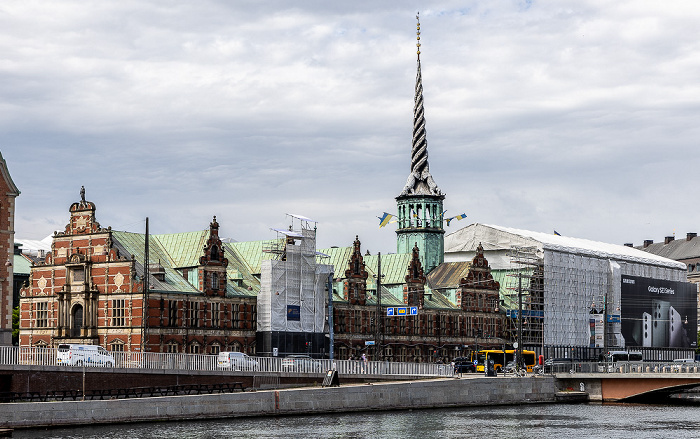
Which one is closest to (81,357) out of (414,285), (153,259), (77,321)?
(77,321)

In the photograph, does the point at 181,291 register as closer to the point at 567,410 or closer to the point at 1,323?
the point at 1,323

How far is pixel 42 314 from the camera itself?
352ft

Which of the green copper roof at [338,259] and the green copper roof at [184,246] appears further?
the green copper roof at [338,259]

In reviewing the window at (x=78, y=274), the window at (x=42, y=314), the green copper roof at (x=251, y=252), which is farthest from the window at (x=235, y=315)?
the window at (x=42, y=314)

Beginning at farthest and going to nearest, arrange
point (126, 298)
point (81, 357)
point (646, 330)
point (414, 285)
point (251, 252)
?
point (646, 330) < point (414, 285) < point (251, 252) < point (126, 298) < point (81, 357)

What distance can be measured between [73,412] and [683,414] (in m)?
48.9

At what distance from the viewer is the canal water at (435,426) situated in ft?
208

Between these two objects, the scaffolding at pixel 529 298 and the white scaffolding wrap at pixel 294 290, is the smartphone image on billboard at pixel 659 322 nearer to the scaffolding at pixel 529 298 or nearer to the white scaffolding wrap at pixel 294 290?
the scaffolding at pixel 529 298

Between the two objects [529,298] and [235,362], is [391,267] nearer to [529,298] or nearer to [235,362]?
[529,298]

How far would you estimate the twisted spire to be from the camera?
498 feet

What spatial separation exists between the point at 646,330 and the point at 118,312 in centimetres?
9019

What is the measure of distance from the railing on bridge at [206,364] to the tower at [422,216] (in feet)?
179

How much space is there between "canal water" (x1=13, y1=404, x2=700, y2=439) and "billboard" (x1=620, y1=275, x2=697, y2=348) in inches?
2886

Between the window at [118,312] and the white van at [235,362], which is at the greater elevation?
the window at [118,312]
